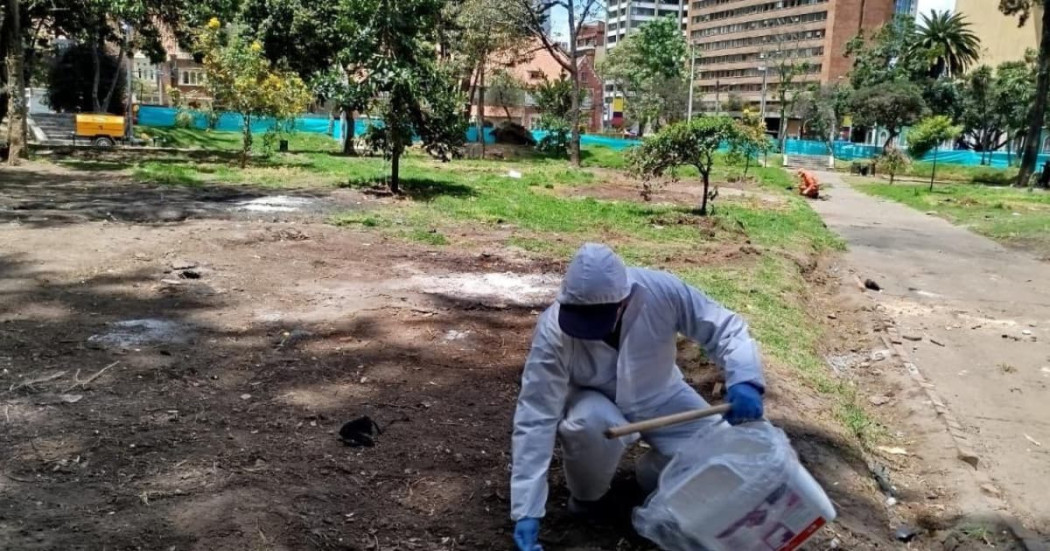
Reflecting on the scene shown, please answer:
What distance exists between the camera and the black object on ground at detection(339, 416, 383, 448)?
12.5 feet

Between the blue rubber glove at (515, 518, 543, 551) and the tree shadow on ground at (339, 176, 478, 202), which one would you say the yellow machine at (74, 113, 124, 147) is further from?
the blue rubber glove at (515, 518, 543, 551)

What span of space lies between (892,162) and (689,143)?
62.4 ft

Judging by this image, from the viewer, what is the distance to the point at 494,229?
11.3m

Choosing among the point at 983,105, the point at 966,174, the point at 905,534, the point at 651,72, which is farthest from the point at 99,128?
the point at 651,72

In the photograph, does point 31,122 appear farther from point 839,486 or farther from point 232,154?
point 839,486

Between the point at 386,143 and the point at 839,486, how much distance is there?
11745 millimetres

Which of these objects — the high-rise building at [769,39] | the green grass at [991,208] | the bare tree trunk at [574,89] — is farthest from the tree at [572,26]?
the high-rise building at [769,39]

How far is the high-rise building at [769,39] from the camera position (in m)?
93.7

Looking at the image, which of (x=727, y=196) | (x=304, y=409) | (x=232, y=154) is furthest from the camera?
(x=232, y=154)

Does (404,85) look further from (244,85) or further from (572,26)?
(572,26)

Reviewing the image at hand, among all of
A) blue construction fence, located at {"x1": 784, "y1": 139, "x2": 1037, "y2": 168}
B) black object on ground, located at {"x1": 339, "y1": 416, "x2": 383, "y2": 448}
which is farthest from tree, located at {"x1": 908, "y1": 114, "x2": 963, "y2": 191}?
black object on ground, located at {"x1": 339, "y1": 416, "x2": 383, "y2": 448}

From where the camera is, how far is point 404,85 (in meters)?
13.9

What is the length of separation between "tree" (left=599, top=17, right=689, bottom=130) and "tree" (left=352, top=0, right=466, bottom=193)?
1429 inches

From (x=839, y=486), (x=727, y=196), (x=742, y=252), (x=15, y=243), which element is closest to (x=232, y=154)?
(x=727, y=196)
